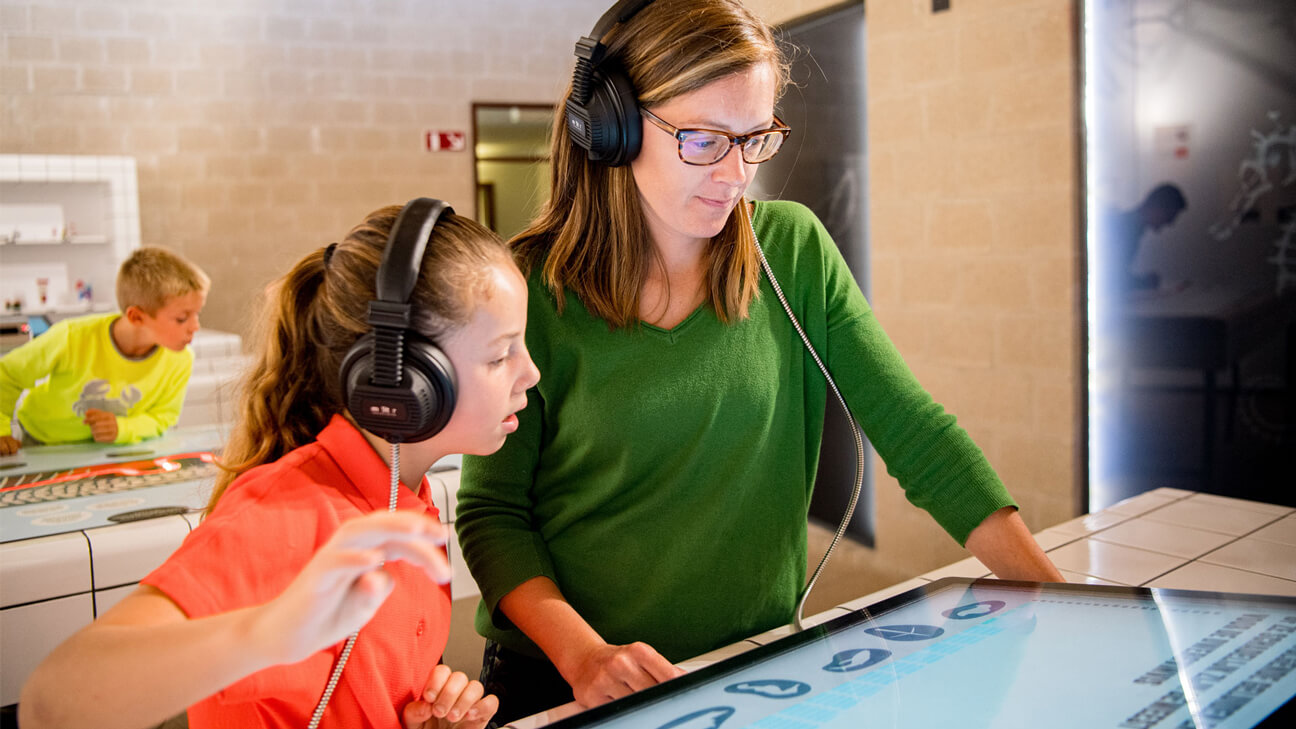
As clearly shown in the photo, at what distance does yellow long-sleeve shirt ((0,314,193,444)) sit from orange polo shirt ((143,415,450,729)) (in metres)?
1.82

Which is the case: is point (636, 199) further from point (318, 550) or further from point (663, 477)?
point (318, 550)

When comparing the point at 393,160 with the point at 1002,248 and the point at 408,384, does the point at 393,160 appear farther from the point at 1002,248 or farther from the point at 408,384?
the point at 408,384

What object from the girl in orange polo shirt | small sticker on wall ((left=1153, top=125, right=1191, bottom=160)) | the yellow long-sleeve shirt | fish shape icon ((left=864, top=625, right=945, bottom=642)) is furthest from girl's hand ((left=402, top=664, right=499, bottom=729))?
small sticker on wall ((left=1153, top=125, right=1191, bottom=160))

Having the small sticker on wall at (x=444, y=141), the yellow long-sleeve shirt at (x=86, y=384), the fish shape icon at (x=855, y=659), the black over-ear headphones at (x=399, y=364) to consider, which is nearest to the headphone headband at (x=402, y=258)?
the black over-ear headphones at (x=399, y=364)

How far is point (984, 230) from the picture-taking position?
272 cm

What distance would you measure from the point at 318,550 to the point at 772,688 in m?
0.35

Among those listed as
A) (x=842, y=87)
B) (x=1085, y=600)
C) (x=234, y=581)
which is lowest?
(x=1085, y=600)

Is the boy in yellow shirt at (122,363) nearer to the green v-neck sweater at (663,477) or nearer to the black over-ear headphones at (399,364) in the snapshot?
the green v-neck sweater at (663,477)

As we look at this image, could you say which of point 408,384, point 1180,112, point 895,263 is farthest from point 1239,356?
point 408,384

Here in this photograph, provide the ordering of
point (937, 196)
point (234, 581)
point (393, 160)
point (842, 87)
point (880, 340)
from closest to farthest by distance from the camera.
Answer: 1. point (234, 581)
2. point (880, 340)
3. point (937, 196)
4. point (842, 87)
5. point (393, 160)

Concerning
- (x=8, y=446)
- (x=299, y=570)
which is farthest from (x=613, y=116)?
(x=8, y=446)

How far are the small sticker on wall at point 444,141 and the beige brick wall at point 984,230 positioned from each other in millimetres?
4205

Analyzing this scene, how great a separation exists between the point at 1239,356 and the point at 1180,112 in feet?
1.93

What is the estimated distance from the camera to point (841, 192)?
3.29 meters
